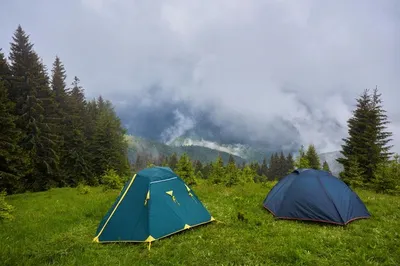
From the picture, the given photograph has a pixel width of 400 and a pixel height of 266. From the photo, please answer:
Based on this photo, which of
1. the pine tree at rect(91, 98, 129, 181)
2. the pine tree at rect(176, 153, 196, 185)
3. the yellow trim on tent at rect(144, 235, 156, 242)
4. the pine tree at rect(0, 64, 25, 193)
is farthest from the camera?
the pine tree at rect(91, 98, 129, 181)

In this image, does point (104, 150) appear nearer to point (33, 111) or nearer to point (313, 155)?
point (33, 111)

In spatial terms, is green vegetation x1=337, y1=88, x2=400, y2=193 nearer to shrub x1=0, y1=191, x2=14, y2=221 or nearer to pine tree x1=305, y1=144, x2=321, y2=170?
pine tree x1=305, y1=144, x2=321, y2=170

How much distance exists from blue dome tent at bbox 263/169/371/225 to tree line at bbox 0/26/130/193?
21546 millimetres

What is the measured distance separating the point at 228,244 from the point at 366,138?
33.5 m

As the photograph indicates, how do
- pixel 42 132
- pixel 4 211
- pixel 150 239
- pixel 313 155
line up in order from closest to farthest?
pixel 150 239, pixel 4 211, pixel 42 132, pixel 313 155

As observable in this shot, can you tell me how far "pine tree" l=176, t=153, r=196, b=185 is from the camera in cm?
2822

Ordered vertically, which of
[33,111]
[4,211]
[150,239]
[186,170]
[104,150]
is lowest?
[4,211]

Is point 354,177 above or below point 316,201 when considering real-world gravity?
above

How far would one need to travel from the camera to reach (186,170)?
29188 mm

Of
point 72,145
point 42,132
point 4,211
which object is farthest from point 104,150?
point 4,211

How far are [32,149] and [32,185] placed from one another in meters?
5.14

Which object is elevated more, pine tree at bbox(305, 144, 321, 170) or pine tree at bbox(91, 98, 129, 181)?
pine tree at bbox(305, 144, 321, 170)

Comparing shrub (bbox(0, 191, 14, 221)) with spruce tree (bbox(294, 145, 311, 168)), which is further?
spruce tree (bbox(294, 145, 311, 168))

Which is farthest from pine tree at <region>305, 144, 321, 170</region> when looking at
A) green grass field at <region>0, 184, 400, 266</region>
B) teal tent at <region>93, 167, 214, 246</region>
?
teal tent at <region>93, 167, 214, 246</region>
